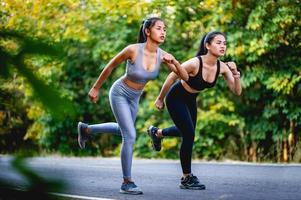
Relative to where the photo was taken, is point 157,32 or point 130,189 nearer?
point 130,189

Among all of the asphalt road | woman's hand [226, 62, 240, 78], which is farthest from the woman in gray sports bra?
woman's hand [226, 62, 240, 78]

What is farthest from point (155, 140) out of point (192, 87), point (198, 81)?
point (198, 81)

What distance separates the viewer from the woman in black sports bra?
586cm

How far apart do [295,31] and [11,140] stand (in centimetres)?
975

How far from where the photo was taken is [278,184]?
6527mm

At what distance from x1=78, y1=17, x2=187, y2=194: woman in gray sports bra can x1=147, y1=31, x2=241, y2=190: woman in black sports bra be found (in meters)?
0.36

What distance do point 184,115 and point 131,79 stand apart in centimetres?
70

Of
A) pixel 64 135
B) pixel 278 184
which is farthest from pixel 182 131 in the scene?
pixel 64 135

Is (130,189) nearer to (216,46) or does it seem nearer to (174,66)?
(174,66)

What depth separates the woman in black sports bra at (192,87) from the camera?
19.2 feet

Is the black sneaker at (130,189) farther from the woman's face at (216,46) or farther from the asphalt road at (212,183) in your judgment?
the woman's face at (216,46)

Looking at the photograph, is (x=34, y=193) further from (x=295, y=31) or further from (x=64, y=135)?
(x=64, y=135)

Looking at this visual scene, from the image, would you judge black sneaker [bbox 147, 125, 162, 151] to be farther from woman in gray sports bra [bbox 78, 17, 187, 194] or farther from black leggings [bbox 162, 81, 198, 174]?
woman in gray sports bra [bbox 78, 17, 187, 194]

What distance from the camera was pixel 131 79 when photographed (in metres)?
5.52
